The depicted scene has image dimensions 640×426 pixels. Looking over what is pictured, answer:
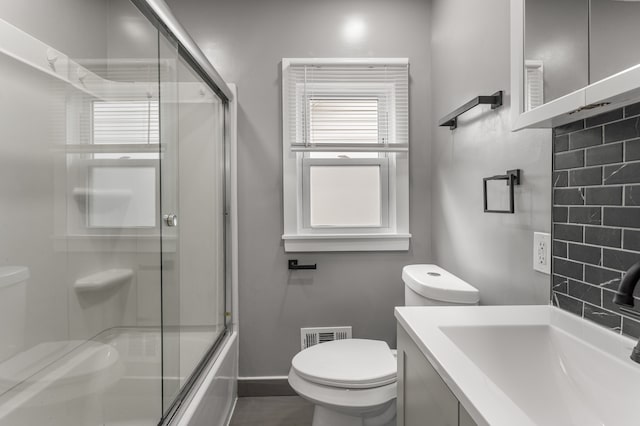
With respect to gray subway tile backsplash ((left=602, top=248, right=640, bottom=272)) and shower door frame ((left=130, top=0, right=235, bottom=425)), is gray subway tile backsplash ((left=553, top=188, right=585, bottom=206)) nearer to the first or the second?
gray subway tile backsplash ((left=602, top=248, right=640, bottom=272))

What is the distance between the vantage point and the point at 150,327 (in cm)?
121

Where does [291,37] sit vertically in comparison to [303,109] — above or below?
above

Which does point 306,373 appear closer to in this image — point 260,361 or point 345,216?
point 260,361

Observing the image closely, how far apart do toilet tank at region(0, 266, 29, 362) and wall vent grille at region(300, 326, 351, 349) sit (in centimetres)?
134

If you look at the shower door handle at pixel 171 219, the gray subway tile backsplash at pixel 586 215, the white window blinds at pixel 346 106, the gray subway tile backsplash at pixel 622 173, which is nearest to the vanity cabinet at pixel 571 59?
the gray subway tile backsplash at pixel 622 173

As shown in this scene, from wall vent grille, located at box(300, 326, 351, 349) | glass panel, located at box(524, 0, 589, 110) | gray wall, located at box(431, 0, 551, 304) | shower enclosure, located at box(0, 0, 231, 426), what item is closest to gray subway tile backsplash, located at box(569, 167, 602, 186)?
gray wall, located at box(431, 0, 551, 304)

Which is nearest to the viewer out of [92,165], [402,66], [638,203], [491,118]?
[638,203]

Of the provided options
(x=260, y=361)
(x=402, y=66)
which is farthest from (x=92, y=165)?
(x=402, y=66)

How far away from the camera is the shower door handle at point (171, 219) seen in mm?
1312

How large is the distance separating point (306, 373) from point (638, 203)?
1.20 metres

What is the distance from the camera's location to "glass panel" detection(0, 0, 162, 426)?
98 centimetres

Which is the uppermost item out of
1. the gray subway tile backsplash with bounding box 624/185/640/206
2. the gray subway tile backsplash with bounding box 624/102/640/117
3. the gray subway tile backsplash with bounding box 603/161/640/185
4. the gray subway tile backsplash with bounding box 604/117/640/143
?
the gray subway tile backsplash with bounding box 624/102/640/117

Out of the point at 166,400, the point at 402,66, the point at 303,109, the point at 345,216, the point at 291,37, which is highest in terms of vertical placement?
the point at 291,37

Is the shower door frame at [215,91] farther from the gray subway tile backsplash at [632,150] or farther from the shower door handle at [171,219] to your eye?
the gray subway tile backsplash at [632,150]
